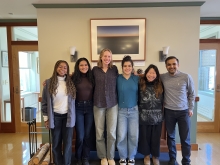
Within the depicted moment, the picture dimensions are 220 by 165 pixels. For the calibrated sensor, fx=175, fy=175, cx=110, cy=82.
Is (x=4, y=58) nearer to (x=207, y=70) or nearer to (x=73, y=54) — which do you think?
(x=73, y=54)

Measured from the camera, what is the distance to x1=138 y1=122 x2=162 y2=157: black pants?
2.11 m

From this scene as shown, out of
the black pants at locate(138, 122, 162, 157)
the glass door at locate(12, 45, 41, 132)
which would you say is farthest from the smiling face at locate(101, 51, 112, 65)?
the glass door at locate(12, 45, 41, 132)

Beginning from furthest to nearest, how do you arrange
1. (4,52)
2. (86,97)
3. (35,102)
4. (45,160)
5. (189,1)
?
(35,102) < (4,52) < (189,1) < (45,160) < (86,97)

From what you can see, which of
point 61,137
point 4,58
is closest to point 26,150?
point 61,137

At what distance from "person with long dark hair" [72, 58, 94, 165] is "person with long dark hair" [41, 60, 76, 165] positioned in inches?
3.3

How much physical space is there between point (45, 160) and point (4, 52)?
265 centimetres

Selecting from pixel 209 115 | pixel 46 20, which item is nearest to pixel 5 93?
pixel 46 20

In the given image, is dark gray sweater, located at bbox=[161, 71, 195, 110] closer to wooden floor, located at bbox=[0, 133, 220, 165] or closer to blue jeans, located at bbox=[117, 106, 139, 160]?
blue jeans, located at bbox=[117, 106, 139, 160]

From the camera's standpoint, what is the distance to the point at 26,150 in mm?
3018

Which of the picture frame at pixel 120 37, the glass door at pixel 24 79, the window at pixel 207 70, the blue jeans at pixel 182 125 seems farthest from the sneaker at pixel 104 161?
the window at pixel 207 70

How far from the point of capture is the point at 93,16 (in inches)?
114

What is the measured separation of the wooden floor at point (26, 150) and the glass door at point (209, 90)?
233mm

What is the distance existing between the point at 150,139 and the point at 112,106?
0.65 meters

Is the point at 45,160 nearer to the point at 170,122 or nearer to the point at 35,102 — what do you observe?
the point at 170,122
